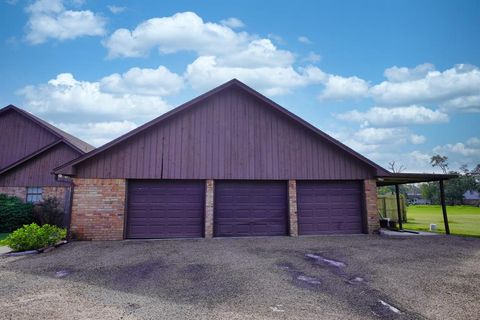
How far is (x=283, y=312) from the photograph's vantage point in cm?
443

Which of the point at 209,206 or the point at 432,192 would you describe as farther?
the point at 432,192

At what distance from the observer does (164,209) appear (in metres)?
11.7

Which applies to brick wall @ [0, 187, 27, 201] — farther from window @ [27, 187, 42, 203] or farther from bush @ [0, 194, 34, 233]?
bush @ [0, 194, 34, 233]

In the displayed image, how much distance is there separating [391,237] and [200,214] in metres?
7.80

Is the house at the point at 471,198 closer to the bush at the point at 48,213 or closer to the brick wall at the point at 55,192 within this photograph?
the brick wall at the point at 55,192

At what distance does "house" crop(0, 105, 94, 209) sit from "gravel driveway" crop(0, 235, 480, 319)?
30.7 feet

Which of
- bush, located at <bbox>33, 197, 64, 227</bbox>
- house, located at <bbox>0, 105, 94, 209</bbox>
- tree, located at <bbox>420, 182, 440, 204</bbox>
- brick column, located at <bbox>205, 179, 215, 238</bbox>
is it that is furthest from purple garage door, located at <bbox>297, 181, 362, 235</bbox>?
tree, located at <bbox>420, 182, 440, 204</bbox>

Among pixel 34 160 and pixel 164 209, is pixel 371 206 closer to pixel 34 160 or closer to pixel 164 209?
pixel 164 209

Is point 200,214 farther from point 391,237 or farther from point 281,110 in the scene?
point 391,237

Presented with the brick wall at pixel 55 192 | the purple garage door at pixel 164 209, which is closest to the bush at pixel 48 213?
the brick wall at pixel 55 192

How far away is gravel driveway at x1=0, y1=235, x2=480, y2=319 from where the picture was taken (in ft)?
14.8

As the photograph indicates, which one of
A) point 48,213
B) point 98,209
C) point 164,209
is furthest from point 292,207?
point 48,213

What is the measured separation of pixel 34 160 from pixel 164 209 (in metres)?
11.0

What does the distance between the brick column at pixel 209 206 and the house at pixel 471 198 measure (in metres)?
59.3
